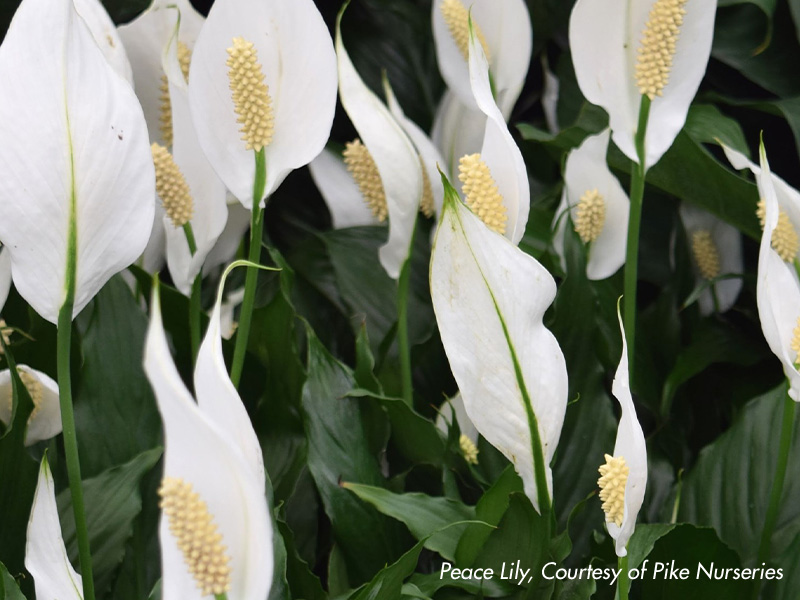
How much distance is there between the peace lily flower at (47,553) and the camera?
0.36 metres

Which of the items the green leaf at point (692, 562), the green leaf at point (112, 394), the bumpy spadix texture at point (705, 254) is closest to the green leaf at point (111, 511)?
the green leaf at point (112, 394)

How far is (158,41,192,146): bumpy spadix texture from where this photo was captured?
1.84 ft

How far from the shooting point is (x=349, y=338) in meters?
0.73

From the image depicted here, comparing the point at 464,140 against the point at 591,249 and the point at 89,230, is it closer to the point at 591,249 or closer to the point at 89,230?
the point at 591,249

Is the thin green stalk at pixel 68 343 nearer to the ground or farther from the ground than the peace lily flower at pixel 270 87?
nearer to the ground

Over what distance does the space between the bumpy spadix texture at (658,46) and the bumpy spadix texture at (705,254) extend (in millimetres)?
289

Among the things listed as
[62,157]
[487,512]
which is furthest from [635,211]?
[62,157]

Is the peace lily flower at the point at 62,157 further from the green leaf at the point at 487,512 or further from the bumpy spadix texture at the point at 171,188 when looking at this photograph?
the green leaf at the point at 487,512

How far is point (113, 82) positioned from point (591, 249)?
1.07 ft

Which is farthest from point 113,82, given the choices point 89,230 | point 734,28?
point 734,28

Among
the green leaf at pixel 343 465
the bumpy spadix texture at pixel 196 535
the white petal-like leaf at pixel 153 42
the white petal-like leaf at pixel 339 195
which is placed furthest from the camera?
the white petal-like leaf at pixel 339 195

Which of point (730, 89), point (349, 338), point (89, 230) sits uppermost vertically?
point (89, 230)

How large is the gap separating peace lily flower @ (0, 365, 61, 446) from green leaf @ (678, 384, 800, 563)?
1.22 feet

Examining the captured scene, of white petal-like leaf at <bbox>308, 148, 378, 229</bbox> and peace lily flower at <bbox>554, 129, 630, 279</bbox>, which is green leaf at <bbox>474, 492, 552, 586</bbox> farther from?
white petal-like leaf at <bbox>308, 148, 378, 229</bbox>
